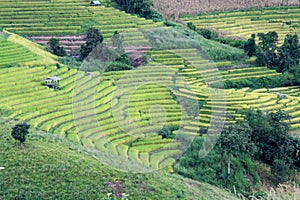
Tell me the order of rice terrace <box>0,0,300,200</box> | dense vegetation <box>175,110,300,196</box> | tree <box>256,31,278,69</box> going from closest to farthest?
rice terrace <box>0,0,300,200</box> < dense vegetation <box>175,110,300,196</box> < tree <box>256,31,278,69</box>

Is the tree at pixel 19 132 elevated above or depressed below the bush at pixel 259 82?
above

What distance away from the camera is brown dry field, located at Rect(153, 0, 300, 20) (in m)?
39.4

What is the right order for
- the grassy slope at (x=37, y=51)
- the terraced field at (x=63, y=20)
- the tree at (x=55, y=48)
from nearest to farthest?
the grassy slope at (x=37, y=51), the tree at (x=55, y=48), the terraced field at (x=63, y=20)

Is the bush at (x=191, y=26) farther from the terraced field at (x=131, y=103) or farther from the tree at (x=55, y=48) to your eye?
the tree at (x=55, y=48)

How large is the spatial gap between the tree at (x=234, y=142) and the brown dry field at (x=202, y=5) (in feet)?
58.5

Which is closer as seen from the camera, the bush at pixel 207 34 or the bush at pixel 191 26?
the bush at pixel 207 34

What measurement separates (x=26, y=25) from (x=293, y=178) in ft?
54.6

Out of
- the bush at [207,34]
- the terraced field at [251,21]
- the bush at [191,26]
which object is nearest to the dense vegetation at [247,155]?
the bush at [207,34]

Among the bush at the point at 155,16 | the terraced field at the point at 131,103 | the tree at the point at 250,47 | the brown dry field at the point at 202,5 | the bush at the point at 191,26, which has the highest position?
the brown dry field at the point at 202,5

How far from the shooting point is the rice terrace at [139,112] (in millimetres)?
17391

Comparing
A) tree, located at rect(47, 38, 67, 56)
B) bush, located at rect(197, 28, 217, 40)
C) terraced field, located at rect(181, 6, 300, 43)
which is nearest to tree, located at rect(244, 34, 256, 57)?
bush, located at rect(197, 28, 217, 40)

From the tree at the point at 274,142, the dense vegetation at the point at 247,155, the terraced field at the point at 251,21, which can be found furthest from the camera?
the terraced field at the point at 251,21

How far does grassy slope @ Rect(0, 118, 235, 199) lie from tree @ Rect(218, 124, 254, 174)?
8.05 feet

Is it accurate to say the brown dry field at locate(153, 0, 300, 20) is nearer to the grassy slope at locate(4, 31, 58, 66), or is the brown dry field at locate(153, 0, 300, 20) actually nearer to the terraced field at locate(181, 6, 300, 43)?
the terraced field at locate(181, 6, 300, 43)
